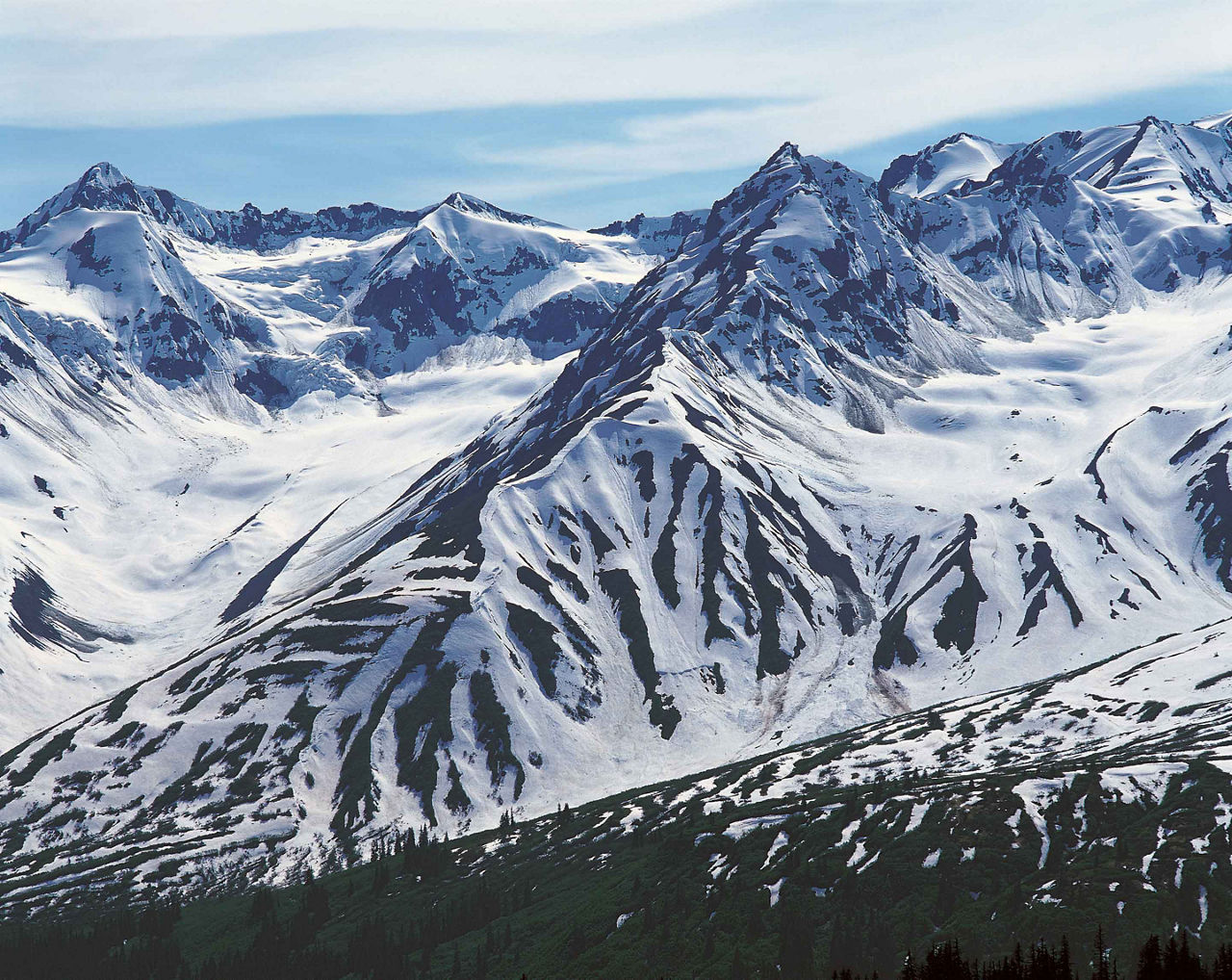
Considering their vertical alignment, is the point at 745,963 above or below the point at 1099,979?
below

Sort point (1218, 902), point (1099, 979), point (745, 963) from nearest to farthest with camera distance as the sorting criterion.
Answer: point (1099, 979), point (1218, 902), point (745, 963)

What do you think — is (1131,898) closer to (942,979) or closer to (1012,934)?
(1012,934)

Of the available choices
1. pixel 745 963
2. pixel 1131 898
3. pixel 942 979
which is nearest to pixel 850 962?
pixel 745 963

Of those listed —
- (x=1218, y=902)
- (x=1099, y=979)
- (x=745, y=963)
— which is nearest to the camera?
(x=1099, y=979)

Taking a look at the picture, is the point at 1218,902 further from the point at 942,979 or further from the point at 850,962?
the point at 942,979

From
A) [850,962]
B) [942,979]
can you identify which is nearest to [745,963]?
[850,962]

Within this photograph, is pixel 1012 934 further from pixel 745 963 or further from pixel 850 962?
pixel 745 963

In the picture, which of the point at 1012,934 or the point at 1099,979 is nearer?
the point at 1099,979

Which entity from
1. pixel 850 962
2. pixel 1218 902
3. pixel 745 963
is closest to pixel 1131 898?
pixel 1218 902

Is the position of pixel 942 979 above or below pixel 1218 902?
above
